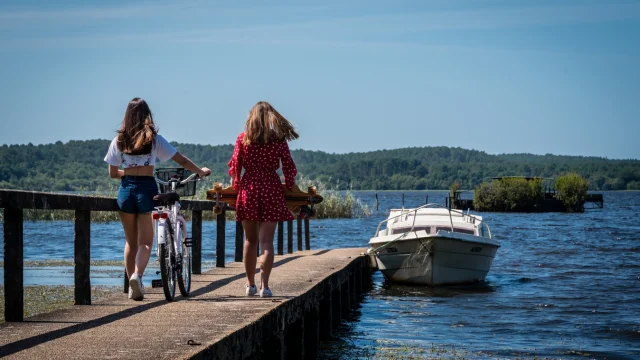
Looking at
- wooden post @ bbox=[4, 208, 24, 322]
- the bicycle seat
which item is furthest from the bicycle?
wooden post @ bbox=[4, 208, 24, 322]

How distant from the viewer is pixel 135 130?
368 inches

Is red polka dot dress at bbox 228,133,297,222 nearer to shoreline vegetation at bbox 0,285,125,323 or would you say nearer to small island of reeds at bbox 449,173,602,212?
shoreline vegetation at bbox 0,285,125,323

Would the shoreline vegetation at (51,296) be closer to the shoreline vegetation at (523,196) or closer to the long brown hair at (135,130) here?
the long brown hair at (135,130)

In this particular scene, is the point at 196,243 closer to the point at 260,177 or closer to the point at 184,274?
the point at 184,274

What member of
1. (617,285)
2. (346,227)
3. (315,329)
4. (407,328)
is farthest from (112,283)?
(346,227)

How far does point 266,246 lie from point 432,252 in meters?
12.3

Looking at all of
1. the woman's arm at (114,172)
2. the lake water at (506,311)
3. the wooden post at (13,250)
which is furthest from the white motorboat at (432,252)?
the wooden post at (13,250)

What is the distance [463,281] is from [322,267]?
7.89 metres

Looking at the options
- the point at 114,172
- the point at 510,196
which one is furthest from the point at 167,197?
the point at 510,196

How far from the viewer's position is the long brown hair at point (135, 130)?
9.32 metres

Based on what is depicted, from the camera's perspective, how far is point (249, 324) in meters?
7.89

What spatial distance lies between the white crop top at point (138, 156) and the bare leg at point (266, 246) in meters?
1.23

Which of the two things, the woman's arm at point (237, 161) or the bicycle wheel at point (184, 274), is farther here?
the bicycle wheel at point (184, 274)

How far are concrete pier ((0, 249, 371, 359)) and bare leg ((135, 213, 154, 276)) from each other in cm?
40
